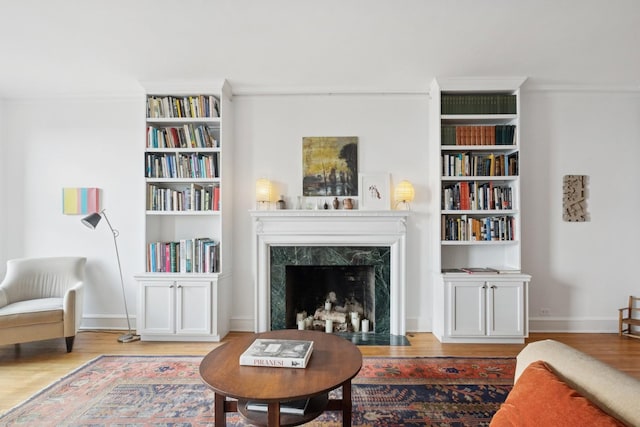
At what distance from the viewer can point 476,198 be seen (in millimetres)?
3482

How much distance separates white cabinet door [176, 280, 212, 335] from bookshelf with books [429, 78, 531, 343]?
235 cm

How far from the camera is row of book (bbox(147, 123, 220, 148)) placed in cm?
352

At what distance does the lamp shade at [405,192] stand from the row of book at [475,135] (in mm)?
554

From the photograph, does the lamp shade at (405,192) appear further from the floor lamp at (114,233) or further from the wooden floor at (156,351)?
the floor lamp at (114,233)

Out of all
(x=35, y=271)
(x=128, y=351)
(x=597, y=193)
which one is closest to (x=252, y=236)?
(x=128, y=351)

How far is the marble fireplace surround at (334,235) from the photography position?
11.6 ft

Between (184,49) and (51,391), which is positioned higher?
(184,49)

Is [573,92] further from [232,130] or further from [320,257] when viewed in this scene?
[232,130]

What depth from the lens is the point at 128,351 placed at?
10.4ft

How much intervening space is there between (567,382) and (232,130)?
11.5ft

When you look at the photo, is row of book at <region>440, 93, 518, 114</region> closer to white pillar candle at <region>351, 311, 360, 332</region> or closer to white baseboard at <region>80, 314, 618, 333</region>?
white baseboard at <region>80, 314, 618, 333</region>

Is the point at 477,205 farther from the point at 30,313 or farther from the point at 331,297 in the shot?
the point at 30,313

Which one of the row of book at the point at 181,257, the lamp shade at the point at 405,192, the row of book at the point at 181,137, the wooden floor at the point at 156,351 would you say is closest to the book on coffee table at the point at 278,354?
the wooden floor at the point at 156,351

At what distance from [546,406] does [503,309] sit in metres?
2.62
